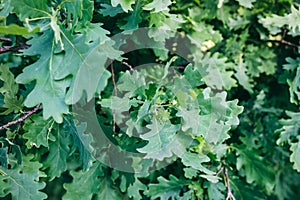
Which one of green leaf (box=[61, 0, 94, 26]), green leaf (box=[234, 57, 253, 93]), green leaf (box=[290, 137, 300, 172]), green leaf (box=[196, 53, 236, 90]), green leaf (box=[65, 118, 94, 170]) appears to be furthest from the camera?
green leaf (box=[234, 57, 253, 93])

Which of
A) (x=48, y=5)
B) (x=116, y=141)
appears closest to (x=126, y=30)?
(x=48, y=5)

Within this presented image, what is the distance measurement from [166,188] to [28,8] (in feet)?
2.30

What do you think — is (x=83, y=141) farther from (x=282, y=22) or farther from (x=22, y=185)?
(x=282, y=22)

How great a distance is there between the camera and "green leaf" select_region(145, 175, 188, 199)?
1.44 m

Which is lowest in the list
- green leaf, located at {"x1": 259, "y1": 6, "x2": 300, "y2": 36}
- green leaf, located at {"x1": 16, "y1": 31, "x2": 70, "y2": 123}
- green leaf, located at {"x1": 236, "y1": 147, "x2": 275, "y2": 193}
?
green leaf, located at {"x1": 236, "y1": 147, "x2": 275, "y2": 193}

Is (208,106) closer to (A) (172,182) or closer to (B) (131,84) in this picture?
(B) (131,84)

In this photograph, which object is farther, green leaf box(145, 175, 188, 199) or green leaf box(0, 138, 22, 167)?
green leaf box(145, 175, 188, 199)

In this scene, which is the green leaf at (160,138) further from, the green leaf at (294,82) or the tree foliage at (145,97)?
the green leaf at (294,82)

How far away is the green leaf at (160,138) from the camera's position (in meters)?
1.11

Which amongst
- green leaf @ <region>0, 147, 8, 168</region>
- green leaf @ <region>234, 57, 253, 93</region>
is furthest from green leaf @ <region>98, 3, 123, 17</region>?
green leaf @ <region>234, 57, 253, 93</region>

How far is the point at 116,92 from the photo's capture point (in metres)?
1.33

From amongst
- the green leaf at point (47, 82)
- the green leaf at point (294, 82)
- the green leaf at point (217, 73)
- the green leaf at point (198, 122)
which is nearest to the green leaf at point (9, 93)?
the green leaf at point (47, 82)

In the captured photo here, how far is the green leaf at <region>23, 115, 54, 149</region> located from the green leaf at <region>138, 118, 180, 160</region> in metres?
0.31

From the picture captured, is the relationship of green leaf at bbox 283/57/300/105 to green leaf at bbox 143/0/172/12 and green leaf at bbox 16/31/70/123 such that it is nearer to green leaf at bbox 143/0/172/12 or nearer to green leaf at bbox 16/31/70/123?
green leaf at bbox 143/0/172/12
